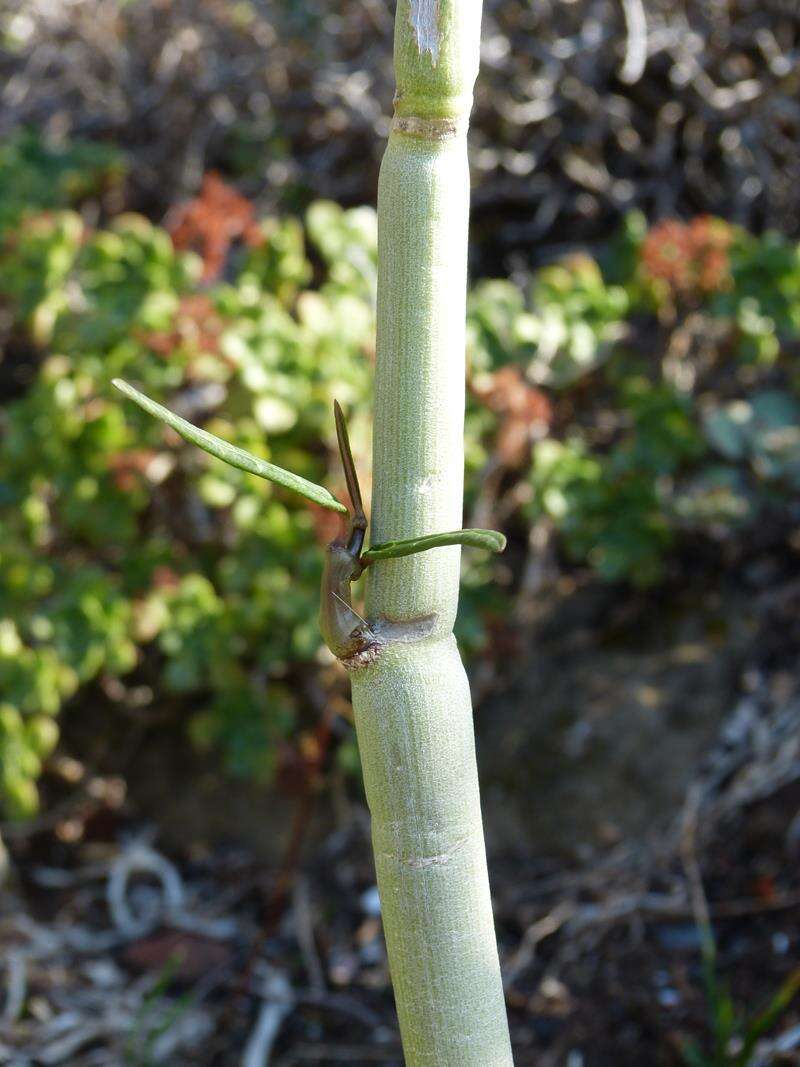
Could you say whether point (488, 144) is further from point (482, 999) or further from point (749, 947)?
point (482, 999)

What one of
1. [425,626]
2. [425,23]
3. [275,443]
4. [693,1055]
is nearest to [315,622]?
[275,443]

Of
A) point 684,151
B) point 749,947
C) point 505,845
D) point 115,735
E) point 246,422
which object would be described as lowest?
point 749,947

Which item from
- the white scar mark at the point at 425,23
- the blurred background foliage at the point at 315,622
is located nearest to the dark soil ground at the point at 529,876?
the blurred background foliage at the point at 315,622

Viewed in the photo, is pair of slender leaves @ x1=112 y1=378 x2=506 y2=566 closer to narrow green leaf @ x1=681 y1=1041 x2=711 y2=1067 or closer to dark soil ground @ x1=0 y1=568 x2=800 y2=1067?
narrow green leaf @ x1=681 y1=1041 x2=711 y2=1067

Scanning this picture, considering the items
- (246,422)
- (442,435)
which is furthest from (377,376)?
(246,422)

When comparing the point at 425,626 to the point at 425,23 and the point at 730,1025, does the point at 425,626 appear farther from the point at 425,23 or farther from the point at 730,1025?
the point at 730,1025

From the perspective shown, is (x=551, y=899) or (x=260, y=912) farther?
(x=260, y=912)
